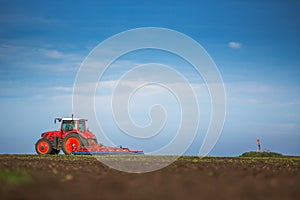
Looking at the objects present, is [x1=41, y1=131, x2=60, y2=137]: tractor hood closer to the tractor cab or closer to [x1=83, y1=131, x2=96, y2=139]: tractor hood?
the tractor cab

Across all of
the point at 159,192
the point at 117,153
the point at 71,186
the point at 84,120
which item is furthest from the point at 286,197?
the point at 84,120

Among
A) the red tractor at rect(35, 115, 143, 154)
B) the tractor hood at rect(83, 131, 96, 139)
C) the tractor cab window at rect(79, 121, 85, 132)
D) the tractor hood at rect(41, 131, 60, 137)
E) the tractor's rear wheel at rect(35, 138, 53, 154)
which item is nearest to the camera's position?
the red tractor at rect(35, 115, 143, 154)

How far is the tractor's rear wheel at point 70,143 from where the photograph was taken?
29219mm

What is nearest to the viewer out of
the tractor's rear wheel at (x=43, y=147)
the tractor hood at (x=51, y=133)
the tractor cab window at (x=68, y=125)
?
the tractor's rear wheel at (x=43, y=147)

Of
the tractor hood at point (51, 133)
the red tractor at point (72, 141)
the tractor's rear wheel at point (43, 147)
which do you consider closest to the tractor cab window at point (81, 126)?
the red tractor at point (72, 141)

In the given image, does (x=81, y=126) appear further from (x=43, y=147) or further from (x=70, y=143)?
(x=43, y=147)

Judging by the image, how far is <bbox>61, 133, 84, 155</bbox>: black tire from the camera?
29.2 metres

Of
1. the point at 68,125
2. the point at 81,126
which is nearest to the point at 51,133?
the point at 68,125

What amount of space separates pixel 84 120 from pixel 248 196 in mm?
23837

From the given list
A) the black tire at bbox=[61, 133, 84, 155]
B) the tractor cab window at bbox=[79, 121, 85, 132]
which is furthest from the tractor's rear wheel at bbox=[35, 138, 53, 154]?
the tractor cab window at bbox=[79, 121, 85, 132]

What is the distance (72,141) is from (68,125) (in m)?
1.67

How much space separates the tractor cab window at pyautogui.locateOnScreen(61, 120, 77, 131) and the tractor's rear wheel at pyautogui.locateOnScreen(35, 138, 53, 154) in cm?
159

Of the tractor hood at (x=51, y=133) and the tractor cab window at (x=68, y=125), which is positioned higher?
the tractor cab window at (x=68, y=125)

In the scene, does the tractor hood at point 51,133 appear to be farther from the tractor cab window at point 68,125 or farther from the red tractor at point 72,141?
the tractor cab window at point 68,125
